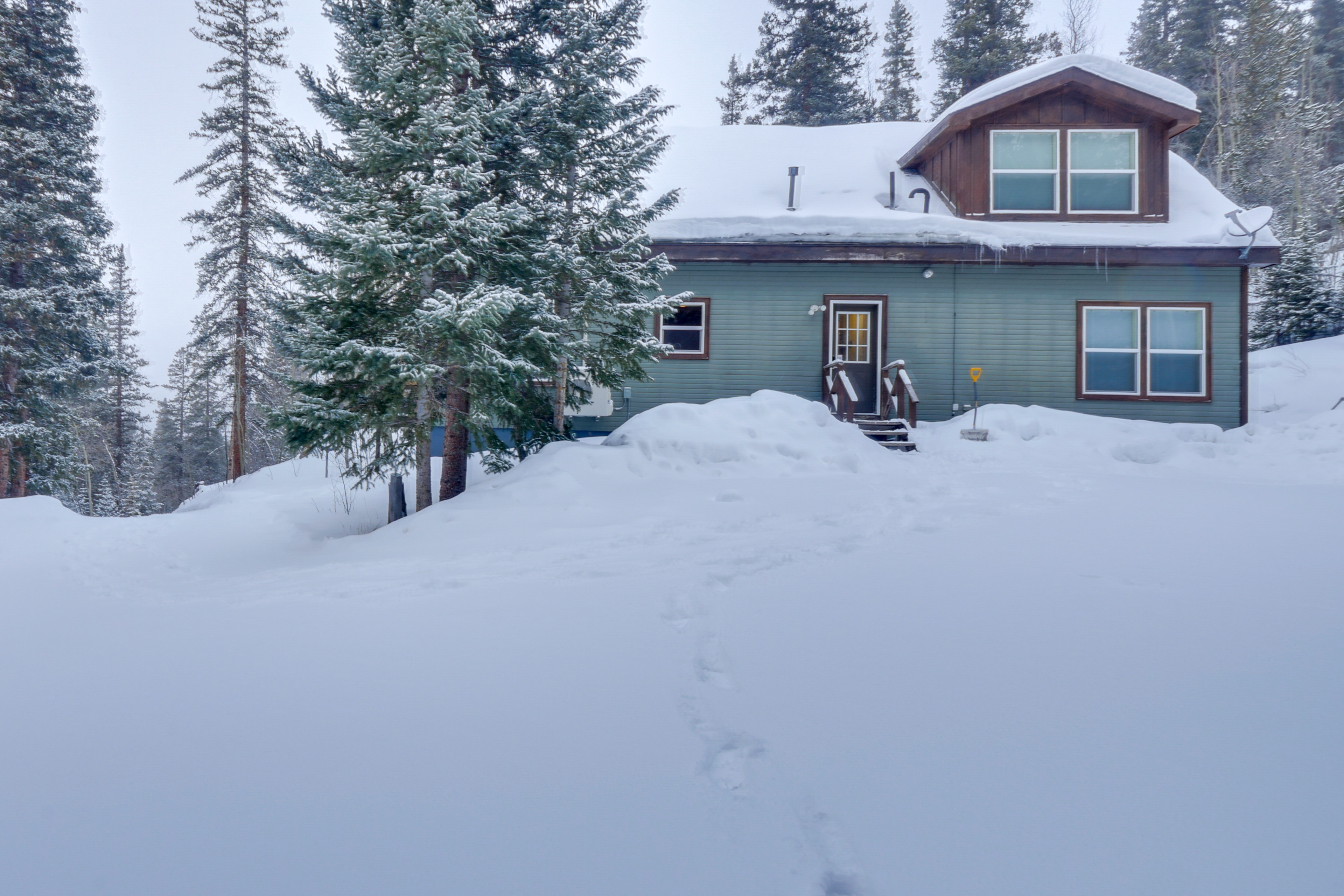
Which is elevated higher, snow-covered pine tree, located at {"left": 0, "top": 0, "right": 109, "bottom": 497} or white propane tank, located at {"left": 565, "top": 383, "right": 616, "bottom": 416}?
snow-covered pine tree, located at {"left": 0, "top": 0, "right": 109, "bottom": 497}

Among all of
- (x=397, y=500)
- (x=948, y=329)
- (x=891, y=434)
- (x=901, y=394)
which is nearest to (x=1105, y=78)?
(x=948, y=329)

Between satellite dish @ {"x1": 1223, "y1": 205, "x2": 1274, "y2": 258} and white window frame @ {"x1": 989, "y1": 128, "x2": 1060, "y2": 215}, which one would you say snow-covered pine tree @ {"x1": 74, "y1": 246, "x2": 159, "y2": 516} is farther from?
satellite dish @ {"x1": 1223, "y1": 205, "x2": 1274, "y2": 258}

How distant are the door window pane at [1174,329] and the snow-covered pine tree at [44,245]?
2077 centimetres

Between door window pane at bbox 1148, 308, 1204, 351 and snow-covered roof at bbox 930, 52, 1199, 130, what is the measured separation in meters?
3.28

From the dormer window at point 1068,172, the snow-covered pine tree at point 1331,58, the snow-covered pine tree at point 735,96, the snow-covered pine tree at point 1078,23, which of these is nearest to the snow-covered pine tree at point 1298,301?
the dormer window at point 1068,172

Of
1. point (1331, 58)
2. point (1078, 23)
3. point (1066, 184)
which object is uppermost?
point (1331, 58)

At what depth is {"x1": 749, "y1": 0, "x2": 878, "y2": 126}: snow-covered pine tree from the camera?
24625mm

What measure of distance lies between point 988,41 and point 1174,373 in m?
19.5

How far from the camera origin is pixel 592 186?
8023 millimetres

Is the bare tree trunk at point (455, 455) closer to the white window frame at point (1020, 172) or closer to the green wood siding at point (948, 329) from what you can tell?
the green wood siding at point (948, 329)

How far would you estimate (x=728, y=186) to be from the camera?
1316 cm

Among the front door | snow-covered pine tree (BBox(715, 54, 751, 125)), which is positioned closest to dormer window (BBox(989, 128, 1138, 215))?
the front door

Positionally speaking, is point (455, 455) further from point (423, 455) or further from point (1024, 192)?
point (1024, 192)

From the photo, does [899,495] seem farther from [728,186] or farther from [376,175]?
[728,186]
